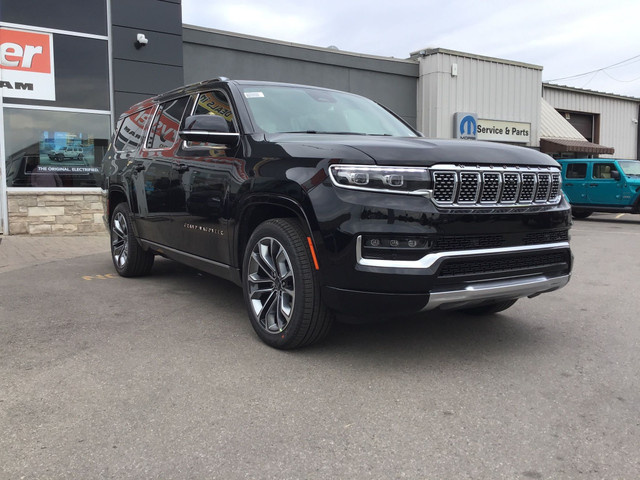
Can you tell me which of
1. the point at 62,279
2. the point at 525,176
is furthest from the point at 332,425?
the point at 62,279

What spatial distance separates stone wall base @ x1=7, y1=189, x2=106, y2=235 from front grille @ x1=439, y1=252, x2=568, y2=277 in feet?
30.0

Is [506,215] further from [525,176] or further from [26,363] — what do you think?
[26,363]

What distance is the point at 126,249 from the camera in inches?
243

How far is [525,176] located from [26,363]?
3300 mm

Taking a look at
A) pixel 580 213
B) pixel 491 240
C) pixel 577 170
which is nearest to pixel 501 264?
pixel 491 240

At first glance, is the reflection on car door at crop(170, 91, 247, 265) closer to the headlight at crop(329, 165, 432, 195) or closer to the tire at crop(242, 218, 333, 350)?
the tire at crop(242, 218, 333, 350)

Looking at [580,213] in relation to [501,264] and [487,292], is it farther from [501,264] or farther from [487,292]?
[487,292]

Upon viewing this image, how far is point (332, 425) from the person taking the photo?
106 inches

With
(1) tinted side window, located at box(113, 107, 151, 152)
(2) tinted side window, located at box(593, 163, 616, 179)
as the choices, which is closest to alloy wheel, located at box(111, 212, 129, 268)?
(1) tinted side window, located at box(113, 107, 151, 152)

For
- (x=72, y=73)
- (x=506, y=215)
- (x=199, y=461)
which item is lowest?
(x=199, y=461)

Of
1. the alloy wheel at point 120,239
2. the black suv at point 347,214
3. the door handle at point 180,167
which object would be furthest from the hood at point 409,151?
the alloy wheel at point 120,239

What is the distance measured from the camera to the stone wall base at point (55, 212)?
10.3m

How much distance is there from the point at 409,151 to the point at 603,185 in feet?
47.8

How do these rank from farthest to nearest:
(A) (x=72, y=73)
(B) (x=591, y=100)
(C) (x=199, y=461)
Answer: (B) (x=591, y=100), (A) (x=72, y=73), (C) (x=199, y=461)
